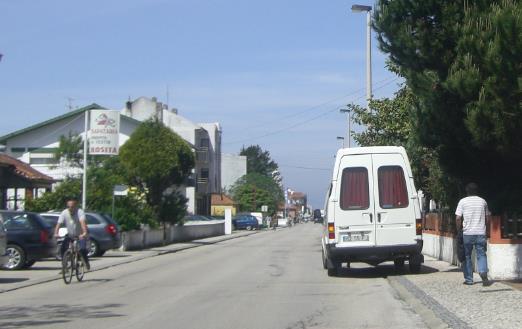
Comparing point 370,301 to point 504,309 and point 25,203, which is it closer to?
point 504,309

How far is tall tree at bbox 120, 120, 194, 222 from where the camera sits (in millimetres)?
38312

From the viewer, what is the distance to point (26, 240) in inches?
850

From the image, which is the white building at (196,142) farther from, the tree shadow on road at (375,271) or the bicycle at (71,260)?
the bicycle at (71,260)

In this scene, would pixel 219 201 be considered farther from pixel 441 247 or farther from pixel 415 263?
pixel 415 263

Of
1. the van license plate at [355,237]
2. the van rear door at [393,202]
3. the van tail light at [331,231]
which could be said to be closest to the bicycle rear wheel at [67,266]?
the van tail light at [331,231]

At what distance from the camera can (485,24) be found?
14.0 metres

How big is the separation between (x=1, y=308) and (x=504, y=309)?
7840 millimetres

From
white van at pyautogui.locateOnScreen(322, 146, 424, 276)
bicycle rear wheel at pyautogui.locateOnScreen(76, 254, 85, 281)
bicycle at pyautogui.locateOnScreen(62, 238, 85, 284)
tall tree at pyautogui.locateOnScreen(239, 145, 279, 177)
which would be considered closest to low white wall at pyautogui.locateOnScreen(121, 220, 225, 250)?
bicycle rear wheel at pyautogui.locateOnScreen(76, 254, 85, 281)

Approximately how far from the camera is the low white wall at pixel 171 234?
34.2 m

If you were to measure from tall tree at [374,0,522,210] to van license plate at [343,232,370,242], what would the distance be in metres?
2.21

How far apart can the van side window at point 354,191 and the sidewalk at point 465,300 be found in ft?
5.70

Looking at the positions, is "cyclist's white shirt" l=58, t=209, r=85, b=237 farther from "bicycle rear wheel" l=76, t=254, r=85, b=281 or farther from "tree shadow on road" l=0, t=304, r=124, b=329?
"tree shadow on road" l=0, t=304, r=124, b=329

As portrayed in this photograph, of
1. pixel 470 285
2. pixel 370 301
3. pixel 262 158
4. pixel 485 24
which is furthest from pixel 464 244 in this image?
pixel 262 158

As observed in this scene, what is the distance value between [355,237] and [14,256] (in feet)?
30.0
